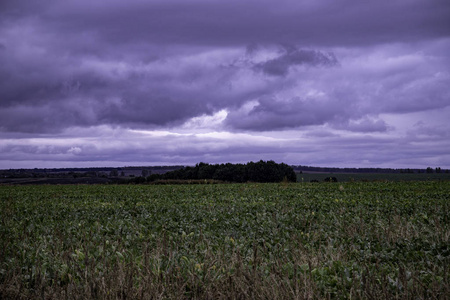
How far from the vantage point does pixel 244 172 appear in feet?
235

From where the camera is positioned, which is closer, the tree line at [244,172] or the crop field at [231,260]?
the crop field at [231,260]

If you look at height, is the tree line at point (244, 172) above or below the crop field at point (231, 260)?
above

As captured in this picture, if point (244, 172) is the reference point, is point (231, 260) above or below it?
below

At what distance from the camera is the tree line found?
229ft

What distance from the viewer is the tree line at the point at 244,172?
6981 cm

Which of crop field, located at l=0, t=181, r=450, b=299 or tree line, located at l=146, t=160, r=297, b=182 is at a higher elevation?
tree line, located at l=146, t=160, r=297, b=182

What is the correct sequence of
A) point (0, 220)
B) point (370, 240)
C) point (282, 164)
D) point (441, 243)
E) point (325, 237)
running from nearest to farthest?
1. point (441, 243)
2. point (370, 240)
3. point (325, 237)
4. point (0, 220)
5. point (282, 164)

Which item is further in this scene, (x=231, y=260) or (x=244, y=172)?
(x=244, y=172)

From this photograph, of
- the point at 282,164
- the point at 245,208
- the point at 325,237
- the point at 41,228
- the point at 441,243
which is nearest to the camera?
the point at 441,243

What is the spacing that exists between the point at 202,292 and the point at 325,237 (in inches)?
234

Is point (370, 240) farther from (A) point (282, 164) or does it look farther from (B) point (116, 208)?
(A) point (282, 164)

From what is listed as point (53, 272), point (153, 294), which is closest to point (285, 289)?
point (153, 294)

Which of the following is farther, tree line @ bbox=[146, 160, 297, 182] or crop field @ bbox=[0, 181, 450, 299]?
tree line @ bbox=[146, 160, 297, 182]

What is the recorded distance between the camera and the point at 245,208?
1842 centimetres
